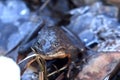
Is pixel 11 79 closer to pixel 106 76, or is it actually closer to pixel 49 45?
pixel 49 45

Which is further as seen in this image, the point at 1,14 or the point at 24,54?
the point at 1,14

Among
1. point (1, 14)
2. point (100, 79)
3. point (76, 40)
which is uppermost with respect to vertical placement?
point (1, 14)

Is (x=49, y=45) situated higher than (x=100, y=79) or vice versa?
(x=49, y=45)

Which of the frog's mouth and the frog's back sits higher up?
the frog's back

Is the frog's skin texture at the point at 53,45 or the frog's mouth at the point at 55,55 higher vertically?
the frog's skin texture at the point at 53,45

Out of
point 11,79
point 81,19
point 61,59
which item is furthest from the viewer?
point 81,19

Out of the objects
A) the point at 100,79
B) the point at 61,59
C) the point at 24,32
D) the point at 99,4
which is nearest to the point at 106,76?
the point at 100,79

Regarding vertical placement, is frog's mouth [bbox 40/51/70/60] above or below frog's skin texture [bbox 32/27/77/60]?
below
